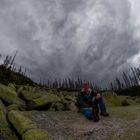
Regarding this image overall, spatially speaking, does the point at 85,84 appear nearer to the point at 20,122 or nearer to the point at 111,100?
the point at 20,122

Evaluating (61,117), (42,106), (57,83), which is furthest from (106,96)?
(57,83)

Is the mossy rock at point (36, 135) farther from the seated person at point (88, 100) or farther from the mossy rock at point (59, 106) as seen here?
the mossy rock at point (59, 106)

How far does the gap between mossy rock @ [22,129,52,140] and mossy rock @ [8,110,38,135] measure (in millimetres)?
469

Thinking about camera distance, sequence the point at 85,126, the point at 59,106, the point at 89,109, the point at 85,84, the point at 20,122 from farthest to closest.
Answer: the point at 59,106
the point at 85,84
the point at 89,109
the point at 85,126
the point at 20,122

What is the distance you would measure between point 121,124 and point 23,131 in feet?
16.4

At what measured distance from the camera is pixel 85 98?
15.1 meters

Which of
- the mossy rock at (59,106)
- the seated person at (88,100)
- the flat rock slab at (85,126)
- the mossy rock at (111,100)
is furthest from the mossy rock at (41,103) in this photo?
the mossy rock at (111,100)

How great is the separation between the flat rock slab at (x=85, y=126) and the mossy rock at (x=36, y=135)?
376mm

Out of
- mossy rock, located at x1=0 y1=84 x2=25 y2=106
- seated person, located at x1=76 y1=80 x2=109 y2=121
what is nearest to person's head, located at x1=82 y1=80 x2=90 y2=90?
seated person, located at x1=76 y1=80 x2=109 y2=121

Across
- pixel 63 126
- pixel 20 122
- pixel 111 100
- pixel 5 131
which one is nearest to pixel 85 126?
pixel 63 126

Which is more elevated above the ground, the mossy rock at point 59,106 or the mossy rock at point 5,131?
the mossy rock at point 59,106

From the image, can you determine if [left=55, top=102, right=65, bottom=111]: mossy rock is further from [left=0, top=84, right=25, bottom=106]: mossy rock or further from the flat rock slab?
the flat rock slab

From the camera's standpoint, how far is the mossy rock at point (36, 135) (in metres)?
11.0

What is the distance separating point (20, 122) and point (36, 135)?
1565 millimetres
